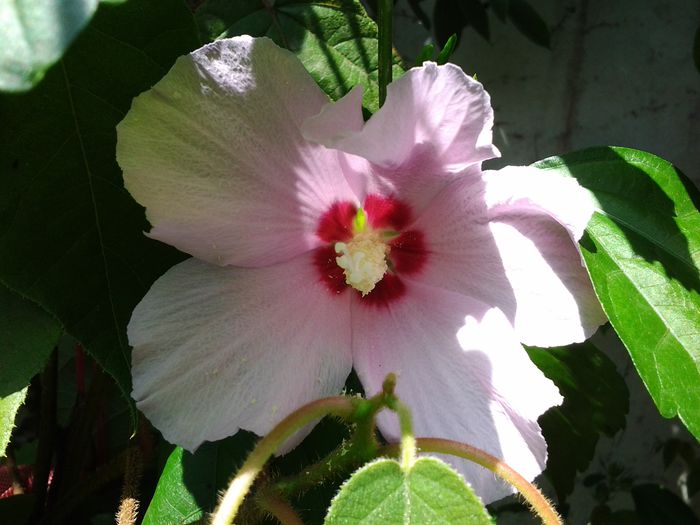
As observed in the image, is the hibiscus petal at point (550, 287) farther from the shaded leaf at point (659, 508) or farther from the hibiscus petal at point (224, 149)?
the shaded leaf at point (659, 508)

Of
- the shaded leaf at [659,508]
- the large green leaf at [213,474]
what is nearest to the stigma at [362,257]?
the large green leaf at [213,474]

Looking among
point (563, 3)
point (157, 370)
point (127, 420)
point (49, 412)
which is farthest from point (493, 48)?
point (157, 370)

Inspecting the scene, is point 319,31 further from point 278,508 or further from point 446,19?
point 446,19

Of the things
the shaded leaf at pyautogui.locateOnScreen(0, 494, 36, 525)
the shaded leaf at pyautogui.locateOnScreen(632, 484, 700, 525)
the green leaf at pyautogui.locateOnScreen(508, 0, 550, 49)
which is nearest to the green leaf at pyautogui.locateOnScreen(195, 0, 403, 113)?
the shaded leaf at pyautogui.locateOnScreen(0, 494, 36, 525)

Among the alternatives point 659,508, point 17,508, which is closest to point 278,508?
point 17,508

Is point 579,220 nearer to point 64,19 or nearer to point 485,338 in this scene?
point 485,338

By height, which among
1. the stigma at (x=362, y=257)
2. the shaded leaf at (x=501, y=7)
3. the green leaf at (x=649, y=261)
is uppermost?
the stigma at (x=362, y=257)
